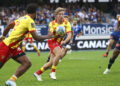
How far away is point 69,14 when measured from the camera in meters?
33.5

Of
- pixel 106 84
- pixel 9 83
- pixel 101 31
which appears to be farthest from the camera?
pixel 101 31

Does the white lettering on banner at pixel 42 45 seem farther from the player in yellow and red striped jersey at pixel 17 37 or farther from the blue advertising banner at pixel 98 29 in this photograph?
the player in yellow and red striped jersey at pixel 17 37

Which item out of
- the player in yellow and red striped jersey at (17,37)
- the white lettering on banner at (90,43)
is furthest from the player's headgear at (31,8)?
the white lettering on banner at (90,43)

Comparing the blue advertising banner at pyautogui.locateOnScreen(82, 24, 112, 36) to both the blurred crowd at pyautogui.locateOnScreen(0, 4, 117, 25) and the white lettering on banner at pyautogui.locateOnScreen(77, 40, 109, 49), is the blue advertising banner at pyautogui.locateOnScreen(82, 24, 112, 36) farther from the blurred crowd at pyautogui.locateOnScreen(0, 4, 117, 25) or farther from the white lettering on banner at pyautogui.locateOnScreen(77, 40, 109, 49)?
the white lettering on banner at pyautogui.locateOnScreen(77, 40, 109, 49)

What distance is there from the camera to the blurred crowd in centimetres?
3143

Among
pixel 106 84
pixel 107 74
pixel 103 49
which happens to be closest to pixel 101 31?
pixel 103 49

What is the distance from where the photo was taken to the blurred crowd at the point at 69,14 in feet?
103

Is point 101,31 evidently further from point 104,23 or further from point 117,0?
point 117,0

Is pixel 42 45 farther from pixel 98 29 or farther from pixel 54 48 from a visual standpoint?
pixel 54 48

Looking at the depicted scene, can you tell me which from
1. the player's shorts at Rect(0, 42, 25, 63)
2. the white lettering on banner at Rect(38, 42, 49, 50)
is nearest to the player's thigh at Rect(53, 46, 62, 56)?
the player's shorts at Rect(0, 42, 25, 63)

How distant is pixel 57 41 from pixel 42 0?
23435 millimetres

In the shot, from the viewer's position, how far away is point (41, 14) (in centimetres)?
3222

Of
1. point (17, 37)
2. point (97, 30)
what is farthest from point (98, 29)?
point (17, 37)

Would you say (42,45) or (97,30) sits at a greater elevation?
(42,45)
